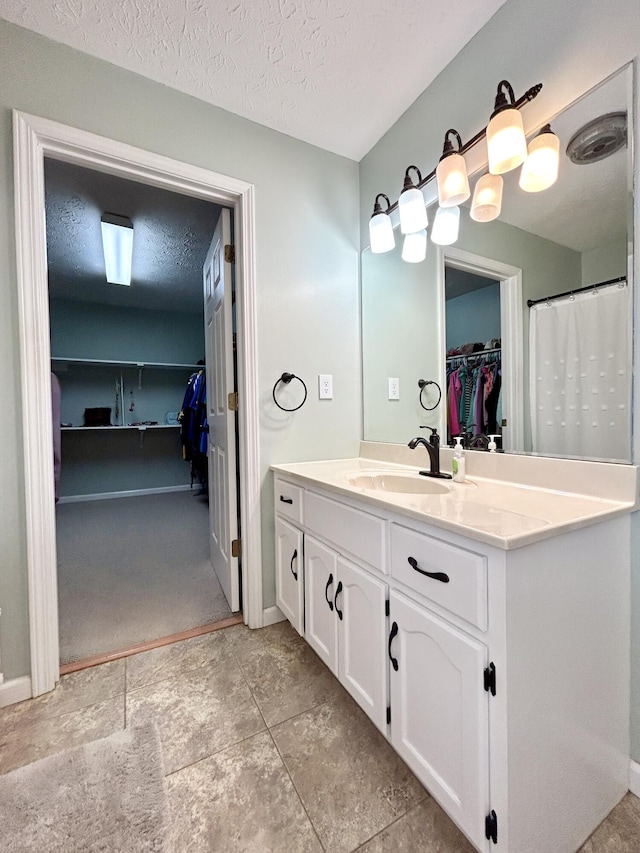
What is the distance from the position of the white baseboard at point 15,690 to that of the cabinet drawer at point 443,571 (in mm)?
1463

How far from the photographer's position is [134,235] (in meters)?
2.81

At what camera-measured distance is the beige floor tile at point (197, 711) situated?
111 cm

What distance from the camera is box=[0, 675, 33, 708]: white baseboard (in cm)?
129

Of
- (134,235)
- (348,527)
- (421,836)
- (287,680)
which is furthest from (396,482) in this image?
(134,235)

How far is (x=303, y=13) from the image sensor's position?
1.24 m

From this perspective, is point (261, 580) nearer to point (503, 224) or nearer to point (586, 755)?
point (586, 755)

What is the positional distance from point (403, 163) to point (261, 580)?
2138mm

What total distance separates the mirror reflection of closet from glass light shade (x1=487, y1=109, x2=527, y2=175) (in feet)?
1.25

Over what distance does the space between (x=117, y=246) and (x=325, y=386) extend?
2.29m

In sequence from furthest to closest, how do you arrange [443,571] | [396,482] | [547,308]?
[396,482], [547,308], [443,571]

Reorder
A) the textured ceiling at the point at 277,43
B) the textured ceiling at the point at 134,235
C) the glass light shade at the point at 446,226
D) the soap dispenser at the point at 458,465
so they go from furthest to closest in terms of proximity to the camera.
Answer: the textured ceiling at the point at 134,235 → the glass light shade at the point at 446,226 → the soap dispenser at the point at 458,465 → the textured ceiling at the point at 277,43

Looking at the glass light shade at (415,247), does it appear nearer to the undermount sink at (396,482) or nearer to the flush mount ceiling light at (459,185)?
the flush mount ceiling light at (459,185)

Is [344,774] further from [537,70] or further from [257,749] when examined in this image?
[537,70]

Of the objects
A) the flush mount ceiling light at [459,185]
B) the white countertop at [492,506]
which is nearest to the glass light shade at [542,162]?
the flush mount ceiling light at [459,185]
